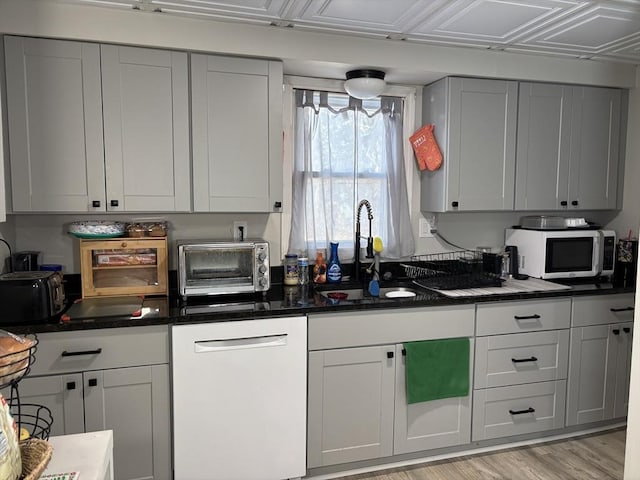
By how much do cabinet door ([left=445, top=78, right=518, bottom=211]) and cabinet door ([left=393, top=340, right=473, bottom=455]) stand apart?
93cm

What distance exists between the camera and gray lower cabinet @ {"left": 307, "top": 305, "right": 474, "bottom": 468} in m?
2.47

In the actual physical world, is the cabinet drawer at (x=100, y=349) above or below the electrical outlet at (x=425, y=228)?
below

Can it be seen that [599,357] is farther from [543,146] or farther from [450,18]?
[450,18]

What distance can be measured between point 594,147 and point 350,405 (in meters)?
2.32

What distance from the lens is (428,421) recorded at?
8.73 feet

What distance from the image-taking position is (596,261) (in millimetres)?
3164

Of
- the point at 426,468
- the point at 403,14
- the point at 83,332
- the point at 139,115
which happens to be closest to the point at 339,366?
the point at 426,468

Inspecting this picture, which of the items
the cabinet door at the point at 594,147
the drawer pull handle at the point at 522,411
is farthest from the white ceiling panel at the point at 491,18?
the drawer pull handle at the point at 522,411

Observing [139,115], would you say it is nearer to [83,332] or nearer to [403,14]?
[83,332]

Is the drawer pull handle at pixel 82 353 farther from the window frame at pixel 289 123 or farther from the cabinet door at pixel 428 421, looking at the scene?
the cabinet door at pixel 428 421

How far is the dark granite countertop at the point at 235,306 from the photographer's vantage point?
7.06 feet

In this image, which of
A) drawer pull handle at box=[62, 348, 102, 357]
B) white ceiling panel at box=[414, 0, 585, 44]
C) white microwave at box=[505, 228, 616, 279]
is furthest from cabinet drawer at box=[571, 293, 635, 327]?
drawer pull handle at box=[62, 348, 102, 357]

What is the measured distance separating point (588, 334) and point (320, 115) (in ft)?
6.79

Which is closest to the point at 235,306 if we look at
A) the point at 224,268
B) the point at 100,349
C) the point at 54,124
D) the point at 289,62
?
the point at 224,268
